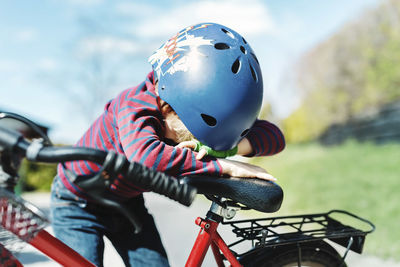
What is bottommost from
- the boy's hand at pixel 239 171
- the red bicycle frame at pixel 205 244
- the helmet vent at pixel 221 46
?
the red bicycle frame at pixel 205 244

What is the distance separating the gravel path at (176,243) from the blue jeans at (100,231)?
7.1 inches

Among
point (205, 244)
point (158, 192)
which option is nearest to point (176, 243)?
point (205, 244)

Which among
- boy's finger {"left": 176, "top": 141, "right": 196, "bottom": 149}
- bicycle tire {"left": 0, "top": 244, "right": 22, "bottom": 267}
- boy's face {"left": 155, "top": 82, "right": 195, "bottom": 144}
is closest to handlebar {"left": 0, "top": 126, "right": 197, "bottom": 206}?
bicycle tire {"left": 0, "top": 244, "right": 22, "bottom": 267}

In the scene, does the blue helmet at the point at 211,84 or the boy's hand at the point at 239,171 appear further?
the blue helmet at the point at 211,84

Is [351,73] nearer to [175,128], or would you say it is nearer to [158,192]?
[175,128]

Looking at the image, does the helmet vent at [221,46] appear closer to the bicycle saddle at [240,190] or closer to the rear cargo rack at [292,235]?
the bicycle saddle at [240,190]

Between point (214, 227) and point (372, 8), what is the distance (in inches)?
658

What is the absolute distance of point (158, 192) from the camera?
126 cm

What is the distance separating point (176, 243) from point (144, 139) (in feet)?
14.5

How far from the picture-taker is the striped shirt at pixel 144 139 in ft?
5.28

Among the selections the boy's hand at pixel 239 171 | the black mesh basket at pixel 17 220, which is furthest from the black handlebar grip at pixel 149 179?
the boy's hand at pixel 239 171

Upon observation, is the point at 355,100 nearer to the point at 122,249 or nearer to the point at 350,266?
the point at 350,266

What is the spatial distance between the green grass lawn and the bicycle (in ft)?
11.5

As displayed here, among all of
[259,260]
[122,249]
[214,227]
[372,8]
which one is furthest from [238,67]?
[372,8]
